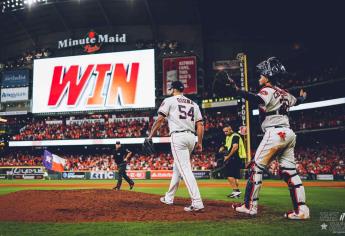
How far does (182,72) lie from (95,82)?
9165mm

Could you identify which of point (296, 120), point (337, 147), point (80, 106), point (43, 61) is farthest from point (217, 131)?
point (43, 61)

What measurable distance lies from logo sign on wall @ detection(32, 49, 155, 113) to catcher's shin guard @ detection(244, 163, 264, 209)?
26.6 metres

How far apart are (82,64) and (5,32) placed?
41.5 feet

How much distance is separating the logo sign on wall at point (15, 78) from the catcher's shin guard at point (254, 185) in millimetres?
36187

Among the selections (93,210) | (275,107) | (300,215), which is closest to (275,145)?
(275,107)

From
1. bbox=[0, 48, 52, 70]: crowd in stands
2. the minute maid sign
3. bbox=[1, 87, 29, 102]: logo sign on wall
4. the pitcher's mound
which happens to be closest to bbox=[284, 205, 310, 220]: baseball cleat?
the pitcher's mound

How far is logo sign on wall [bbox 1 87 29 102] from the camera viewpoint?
36.2 m

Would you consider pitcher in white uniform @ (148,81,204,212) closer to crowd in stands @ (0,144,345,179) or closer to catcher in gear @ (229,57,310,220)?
catcher in gear @ (229,57,310,220)

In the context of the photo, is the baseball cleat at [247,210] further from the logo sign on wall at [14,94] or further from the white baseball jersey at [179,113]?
the logo sign on wall at [14,94]

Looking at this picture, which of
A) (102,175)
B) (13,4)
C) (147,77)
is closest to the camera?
(102,175)

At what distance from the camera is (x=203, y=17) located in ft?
112

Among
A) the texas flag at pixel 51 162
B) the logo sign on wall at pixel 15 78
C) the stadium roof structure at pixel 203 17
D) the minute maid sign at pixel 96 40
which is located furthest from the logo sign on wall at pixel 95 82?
the texas flag at pixel 51 162

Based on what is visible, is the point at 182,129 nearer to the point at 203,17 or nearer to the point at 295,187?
the point at 295,187

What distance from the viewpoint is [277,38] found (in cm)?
3531
